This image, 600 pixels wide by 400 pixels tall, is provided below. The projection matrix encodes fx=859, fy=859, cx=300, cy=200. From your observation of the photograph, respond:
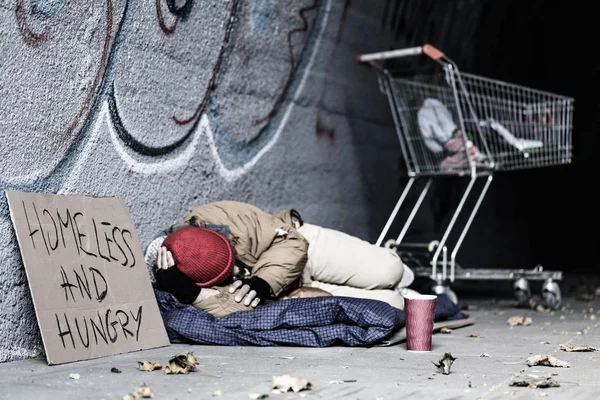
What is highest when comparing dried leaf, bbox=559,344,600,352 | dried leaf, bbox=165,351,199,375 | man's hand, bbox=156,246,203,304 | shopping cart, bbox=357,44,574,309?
shopping cart, bbox=357,44,574,309

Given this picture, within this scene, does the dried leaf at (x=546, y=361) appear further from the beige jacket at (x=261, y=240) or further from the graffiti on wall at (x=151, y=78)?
the graffiti on wall at (x=151, y=78)

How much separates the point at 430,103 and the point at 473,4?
8.55 ft

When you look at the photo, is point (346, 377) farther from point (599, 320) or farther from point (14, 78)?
point (599, 320)

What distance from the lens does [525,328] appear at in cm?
477

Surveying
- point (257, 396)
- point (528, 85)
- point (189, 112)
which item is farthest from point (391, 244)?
point (528, 85)

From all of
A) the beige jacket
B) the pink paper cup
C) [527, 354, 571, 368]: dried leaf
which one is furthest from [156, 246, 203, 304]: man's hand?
[527, 354, 571, 368]: dried leaf

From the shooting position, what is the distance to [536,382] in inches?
113

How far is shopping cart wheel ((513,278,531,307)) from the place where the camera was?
575 cm

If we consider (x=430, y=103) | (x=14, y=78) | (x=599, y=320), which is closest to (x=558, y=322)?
(x=599, y=320)

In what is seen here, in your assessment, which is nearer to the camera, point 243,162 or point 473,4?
point 243,162

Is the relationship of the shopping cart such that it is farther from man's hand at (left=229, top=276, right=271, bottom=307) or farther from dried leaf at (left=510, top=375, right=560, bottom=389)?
dried leaf at (left=510, top=375, right=560, bottom=389)

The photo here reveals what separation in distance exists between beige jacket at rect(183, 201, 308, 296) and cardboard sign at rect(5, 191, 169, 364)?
19.4 inches

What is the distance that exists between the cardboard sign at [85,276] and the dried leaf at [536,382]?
64.6 inches

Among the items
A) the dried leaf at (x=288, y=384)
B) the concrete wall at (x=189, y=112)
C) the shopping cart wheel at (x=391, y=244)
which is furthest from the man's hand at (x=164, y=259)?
the shopping cart wheel at (x=391, y=244)
